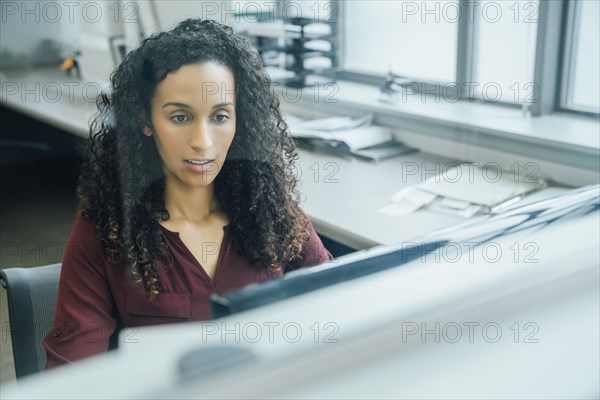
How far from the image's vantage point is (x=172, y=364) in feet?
1.31

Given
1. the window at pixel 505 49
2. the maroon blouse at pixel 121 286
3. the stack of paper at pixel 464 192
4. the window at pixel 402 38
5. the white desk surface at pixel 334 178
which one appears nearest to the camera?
the maroon blouse at pixel 121 286

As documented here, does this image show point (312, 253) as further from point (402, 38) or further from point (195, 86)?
point (402, 38)

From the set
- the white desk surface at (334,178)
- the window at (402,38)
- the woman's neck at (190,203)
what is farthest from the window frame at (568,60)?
the woman's neck at (190,203)

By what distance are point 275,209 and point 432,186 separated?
1.79ft

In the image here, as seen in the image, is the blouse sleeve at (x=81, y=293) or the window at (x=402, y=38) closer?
the blouse sleeve at (x=81, y=293)

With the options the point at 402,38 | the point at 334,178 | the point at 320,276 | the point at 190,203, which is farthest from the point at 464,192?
the point at 320,276

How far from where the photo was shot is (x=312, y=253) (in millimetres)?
733

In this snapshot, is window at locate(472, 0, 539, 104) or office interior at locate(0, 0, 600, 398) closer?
office interior at locate(0, 0, 600, 398)

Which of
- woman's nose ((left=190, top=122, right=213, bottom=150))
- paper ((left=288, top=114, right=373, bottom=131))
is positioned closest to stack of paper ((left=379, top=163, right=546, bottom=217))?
paper ((left=288, top=114, right=373, bottom=131))

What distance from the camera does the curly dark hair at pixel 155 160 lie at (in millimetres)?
661

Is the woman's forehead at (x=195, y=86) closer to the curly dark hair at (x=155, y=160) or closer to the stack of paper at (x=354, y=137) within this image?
the curly dark hair at (x=155, y=160)

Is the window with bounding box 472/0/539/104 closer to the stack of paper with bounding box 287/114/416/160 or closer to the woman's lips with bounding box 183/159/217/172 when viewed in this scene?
the stack of paper with bounding box 287/114/416/160

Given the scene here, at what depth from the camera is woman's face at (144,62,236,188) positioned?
630mm

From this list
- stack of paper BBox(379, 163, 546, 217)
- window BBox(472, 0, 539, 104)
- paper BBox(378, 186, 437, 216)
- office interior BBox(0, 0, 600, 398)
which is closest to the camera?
office interior BBox(0, 0, 600, 398)
